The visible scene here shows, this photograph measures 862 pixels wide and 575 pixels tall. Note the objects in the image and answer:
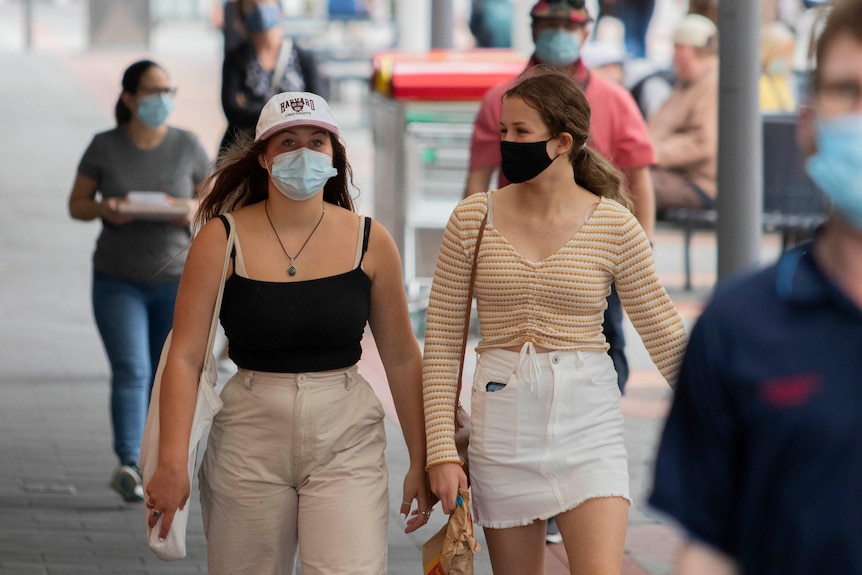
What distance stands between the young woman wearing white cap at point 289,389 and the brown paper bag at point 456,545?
0.13 meters

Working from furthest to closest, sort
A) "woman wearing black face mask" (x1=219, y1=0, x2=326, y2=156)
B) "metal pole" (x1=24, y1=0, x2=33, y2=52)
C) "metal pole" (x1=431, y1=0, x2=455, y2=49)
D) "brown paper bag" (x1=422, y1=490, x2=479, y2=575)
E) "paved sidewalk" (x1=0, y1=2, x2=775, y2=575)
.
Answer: "metal pole" (x1=24, y1=0, x2=33, y2=52), "metal pole" (x1=431, y1=0, x2=455, y2=49), "woman wearing black face mask" (x1=219, y1=0, x2=326, y2=156), "paved sidewalk" (x1=0, y1=2, x2=775, y2=575), "brown paper bag" (x1=422, y1=490, x2=479, y2=575)

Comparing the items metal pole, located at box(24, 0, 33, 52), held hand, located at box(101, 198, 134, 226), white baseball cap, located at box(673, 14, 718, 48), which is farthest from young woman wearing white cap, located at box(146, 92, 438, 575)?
metal pole, located at box(24, 0, 33, 52)

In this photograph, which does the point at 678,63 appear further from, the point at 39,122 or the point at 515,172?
the point at 39,122

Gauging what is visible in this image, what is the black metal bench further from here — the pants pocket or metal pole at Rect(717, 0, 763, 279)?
the pants pocket

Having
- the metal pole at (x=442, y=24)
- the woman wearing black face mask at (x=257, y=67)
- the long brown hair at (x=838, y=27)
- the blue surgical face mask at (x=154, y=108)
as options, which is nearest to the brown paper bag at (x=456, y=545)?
the long brown hair at (x=838, y=27)

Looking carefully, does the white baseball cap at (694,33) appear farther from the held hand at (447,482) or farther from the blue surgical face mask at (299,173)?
the held hand at (447,482)

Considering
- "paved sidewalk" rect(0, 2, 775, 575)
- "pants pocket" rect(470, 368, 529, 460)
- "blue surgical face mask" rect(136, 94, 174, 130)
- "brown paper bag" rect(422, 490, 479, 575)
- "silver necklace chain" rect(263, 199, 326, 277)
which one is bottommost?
"paved sidewalk" rect(0, 2, 775, 575)

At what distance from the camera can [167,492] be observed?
381 centimetres

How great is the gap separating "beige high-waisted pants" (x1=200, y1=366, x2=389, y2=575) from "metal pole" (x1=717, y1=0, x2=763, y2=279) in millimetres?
2547

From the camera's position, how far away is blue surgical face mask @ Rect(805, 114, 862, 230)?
1874mm

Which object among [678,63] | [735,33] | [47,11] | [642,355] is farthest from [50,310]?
[47,11]

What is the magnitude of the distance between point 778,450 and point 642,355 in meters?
7.93

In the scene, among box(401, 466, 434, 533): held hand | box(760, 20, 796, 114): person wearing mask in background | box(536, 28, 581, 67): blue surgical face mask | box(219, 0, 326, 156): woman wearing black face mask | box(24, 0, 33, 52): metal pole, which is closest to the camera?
box(401, 466, 434, 533): held hand

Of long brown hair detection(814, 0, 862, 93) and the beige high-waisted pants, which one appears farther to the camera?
the beige high-waisted pants
